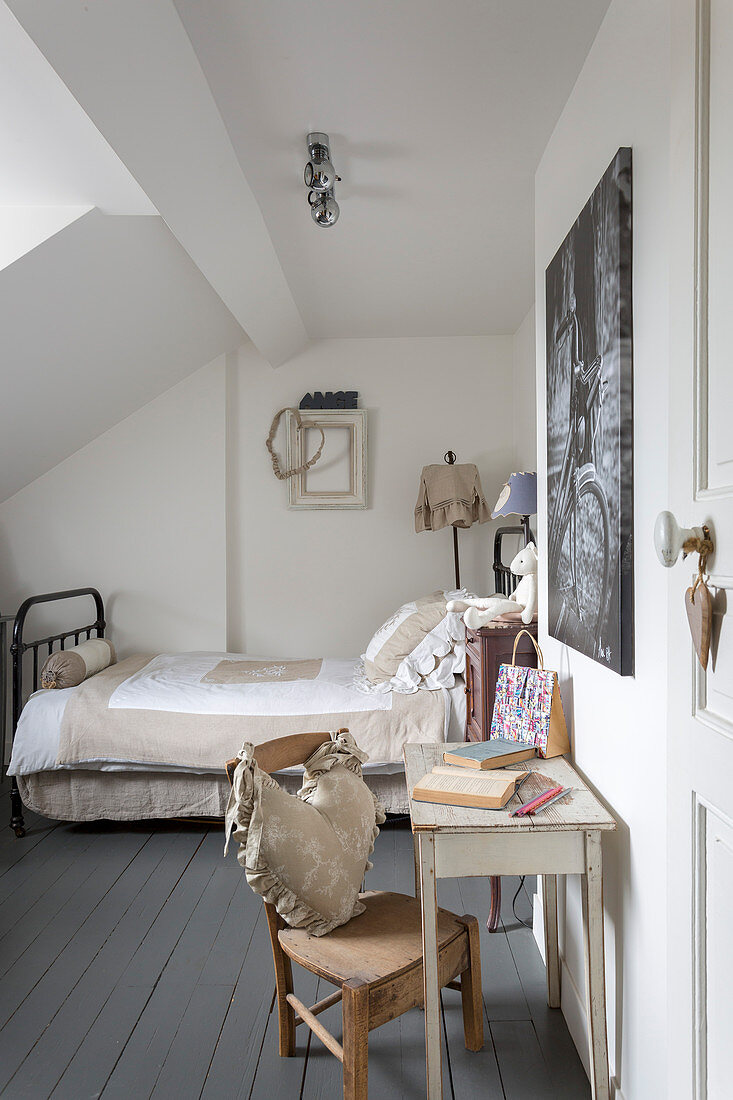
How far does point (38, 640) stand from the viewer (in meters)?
4.14

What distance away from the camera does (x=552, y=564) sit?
6.87ft

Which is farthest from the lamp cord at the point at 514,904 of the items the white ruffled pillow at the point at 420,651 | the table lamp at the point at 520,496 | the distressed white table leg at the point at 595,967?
the table lamp at the point at 520,496

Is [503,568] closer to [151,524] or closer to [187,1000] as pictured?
[151,524]

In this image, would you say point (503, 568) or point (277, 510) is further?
point (277, 510)

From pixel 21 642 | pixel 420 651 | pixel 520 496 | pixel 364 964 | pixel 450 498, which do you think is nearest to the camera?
pixel 364 964

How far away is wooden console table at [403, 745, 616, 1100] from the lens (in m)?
1.51

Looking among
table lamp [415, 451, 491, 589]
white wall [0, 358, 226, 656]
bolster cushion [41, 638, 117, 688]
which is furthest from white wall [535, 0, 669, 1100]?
white wall [0, 358, 226, 656]

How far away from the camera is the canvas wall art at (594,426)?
1472 mm

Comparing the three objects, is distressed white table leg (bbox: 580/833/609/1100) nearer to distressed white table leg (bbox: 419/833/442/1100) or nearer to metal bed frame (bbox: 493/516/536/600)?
distressed white table leg (bbox: 419/833/442/1100)

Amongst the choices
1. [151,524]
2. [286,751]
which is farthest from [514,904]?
[151,524]

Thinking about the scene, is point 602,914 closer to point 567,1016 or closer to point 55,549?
point 567,1016

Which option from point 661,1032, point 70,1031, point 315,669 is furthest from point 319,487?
point 661,1032

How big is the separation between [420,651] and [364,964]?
5.53 feet

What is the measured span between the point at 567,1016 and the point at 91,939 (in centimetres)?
142
